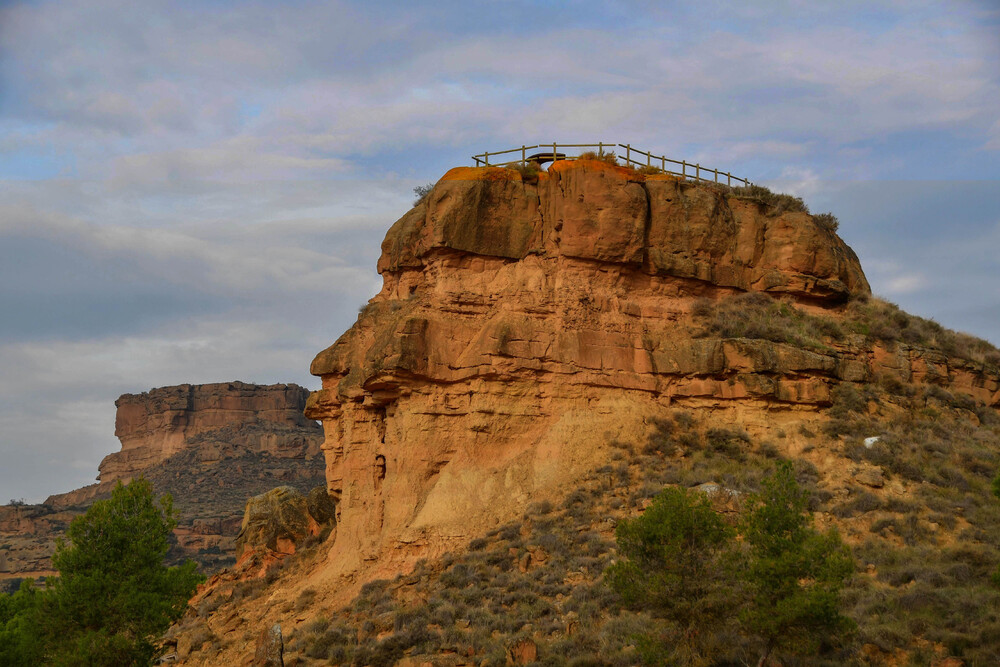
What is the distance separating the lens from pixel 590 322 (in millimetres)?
27859

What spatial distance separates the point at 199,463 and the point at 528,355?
3265 inches

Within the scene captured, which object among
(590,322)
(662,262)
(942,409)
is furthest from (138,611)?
(942,409)

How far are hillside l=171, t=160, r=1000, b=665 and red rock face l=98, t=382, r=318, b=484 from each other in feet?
250

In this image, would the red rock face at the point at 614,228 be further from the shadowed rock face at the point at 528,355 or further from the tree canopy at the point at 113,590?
the tree canopy at the point at 113,590

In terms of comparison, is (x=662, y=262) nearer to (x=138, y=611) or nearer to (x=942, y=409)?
(x=942, y=409)

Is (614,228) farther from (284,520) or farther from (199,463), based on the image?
(199,463)

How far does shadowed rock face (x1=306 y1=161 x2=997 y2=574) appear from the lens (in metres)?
26.0

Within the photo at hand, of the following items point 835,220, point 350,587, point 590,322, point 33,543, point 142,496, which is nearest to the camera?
point 142,496

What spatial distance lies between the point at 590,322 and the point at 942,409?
36.8ft

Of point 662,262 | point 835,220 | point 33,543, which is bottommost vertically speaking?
point 33,543

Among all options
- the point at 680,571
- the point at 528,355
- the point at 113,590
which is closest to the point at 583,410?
the point at 528,355

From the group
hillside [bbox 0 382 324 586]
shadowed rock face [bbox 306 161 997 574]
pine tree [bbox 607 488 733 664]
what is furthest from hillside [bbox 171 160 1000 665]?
hillside [bbox 0 382 324 586]

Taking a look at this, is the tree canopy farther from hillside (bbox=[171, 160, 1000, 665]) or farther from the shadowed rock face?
the shadowed rock face

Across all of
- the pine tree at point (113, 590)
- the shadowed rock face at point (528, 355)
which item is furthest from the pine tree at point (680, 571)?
the pine tree at point (113, 590)
